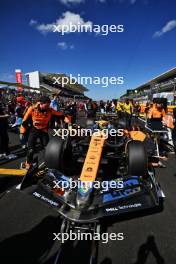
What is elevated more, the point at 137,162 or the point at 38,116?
the point at 38,116

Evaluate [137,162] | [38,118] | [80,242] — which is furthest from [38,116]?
[80,242]

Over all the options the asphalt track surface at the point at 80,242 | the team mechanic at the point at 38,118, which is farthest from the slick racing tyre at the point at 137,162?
the team mechanic at the point at 38,118

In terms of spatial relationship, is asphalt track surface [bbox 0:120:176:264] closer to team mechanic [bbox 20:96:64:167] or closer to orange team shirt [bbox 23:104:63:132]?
team mechanic [bbox 20:96:64:167]

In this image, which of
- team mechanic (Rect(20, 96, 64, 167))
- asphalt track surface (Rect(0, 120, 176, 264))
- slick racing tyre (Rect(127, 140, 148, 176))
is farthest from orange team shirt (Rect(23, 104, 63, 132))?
slick racing tyre (Rect(127, 140, 148, 176))

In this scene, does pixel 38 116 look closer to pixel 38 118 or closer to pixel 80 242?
pixel 38 118

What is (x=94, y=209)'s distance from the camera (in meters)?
2.70

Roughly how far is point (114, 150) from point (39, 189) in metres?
2.28

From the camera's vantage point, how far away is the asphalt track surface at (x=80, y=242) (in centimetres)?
231

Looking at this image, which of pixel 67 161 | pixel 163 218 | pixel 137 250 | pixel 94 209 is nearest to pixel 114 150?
pixel 67 161

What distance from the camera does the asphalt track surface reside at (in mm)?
2309

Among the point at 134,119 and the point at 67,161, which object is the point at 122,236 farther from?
the point at 134,119

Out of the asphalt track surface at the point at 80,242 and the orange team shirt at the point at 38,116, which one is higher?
the orange team shirt at the point at 38,116

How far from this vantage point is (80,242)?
2564 mm

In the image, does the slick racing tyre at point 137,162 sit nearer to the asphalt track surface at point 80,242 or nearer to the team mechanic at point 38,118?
the asphalt track surface at point 80,242
